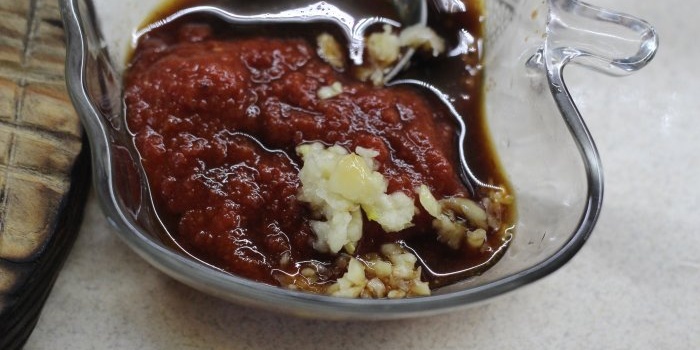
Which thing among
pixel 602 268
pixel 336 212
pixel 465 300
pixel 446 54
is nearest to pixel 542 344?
pixel 602 268

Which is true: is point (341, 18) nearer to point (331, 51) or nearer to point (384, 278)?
point (331, 51)

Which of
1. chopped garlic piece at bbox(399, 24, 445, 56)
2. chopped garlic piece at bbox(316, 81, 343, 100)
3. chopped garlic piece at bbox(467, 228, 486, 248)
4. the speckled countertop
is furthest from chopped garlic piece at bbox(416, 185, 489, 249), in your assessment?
chopped garlic piece at bbox(399, 24, 445, 56)

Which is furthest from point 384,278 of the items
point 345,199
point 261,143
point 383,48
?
point 383,48

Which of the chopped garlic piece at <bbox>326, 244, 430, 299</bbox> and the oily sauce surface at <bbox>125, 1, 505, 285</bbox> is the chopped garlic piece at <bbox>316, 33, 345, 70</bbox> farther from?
the chopped garlic piece at <bbox>326, 244, 430, 299</bbox>

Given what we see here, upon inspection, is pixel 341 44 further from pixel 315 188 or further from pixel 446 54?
pixel 315 188

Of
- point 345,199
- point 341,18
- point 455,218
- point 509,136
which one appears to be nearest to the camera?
point 345,199

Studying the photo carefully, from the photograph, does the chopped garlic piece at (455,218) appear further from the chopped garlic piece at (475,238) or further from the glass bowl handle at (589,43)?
the glass bowl handle at (589,43)
